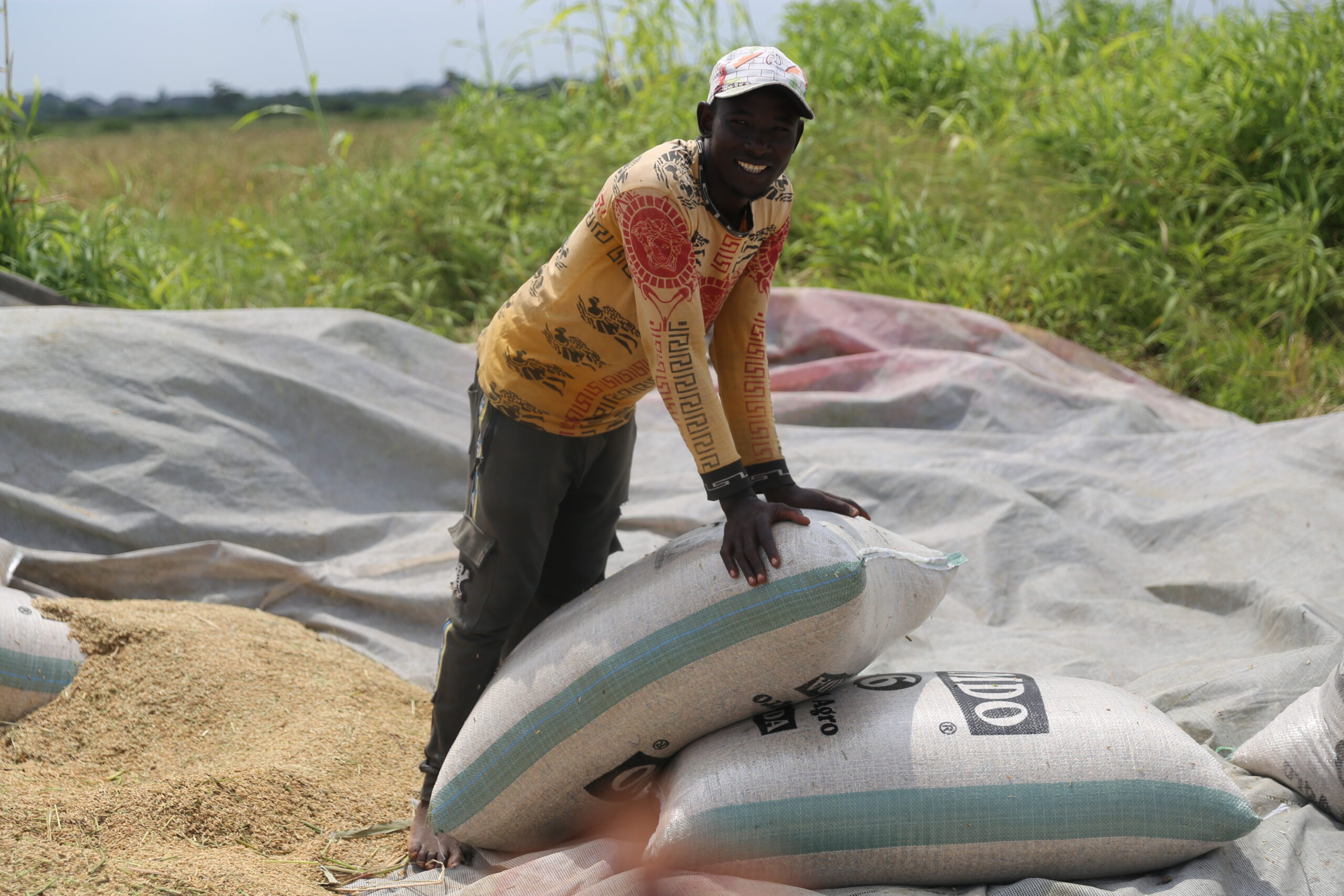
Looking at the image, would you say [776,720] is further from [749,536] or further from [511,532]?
[511,532]

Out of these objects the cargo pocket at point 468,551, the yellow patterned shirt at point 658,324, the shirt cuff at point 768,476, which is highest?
the yellow patterned shirt at point 658,324

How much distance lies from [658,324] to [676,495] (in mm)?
1724

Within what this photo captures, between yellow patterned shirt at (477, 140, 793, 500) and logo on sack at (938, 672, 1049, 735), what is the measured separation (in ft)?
1.58

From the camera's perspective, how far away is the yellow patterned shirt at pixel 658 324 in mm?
1567

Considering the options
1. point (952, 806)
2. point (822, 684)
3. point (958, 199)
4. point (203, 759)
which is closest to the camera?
point (952, 806)

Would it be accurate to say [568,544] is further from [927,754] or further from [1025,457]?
[1025,457]

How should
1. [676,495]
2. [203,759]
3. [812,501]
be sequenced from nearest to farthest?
[812,501] < [203,759] < [676,495]

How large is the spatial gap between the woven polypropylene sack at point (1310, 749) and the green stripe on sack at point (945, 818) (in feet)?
1.12

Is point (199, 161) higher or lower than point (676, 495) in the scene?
higher

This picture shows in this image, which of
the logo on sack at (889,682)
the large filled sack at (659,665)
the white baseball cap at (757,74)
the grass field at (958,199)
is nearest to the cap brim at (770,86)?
the white baseball cap at (757,74)

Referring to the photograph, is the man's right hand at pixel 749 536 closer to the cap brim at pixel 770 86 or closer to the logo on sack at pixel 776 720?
the logo on sack at pixel 776 720

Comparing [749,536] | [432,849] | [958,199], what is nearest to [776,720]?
[749,536]

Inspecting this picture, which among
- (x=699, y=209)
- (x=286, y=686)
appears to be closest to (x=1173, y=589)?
(x=699, y=209)

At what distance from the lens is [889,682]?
1841 millimetres
